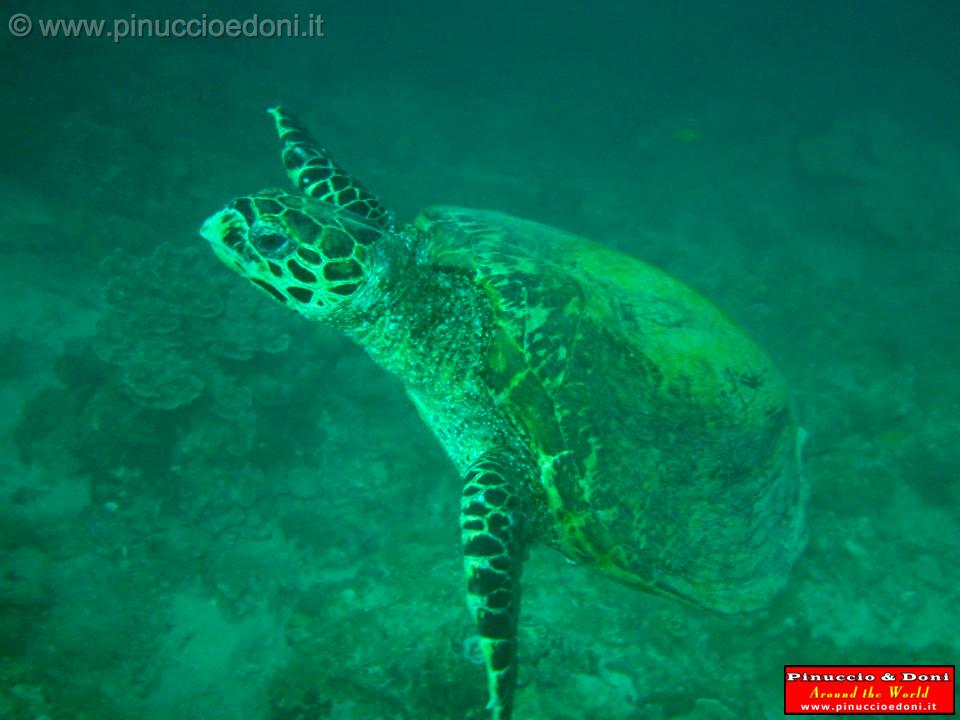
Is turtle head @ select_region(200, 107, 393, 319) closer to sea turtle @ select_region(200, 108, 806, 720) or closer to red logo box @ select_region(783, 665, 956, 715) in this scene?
sea turtle @ select_region(200, 108, 806, 720)

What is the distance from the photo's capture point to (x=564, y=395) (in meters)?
3.29

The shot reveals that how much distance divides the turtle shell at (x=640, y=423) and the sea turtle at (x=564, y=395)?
1 cm

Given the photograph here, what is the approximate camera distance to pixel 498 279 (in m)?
3.65

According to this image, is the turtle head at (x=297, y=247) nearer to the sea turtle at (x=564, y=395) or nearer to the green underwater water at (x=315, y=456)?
the sea turtle at (x=564, y=395)

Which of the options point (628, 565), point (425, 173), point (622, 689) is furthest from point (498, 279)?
point (425, 173)

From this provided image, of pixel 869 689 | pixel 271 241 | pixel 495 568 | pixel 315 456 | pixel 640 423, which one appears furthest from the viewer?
pixel 315 456

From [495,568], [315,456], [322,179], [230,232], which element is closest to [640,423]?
[495,568]

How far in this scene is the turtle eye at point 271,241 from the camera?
3516mm

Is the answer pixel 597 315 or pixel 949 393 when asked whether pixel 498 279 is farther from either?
pixel 949 393

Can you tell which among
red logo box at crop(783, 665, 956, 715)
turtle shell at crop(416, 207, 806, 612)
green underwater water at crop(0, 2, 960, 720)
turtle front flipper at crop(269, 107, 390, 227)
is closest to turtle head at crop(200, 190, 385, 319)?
turtle front flipper at crop(269, 107, 390, 227)

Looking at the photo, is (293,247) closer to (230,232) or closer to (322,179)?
(230,232)

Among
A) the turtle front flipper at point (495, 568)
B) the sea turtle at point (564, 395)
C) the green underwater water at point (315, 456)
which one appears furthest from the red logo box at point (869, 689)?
the turtle front flipper at point (495, 568)

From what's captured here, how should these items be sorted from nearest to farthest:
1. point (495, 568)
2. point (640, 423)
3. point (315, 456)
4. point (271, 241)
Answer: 1. point (495, 568)
2. point (640, 423)
3. point (271, 241)
4. point (315, 456)

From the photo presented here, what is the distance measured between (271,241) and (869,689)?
6253 millimetres
